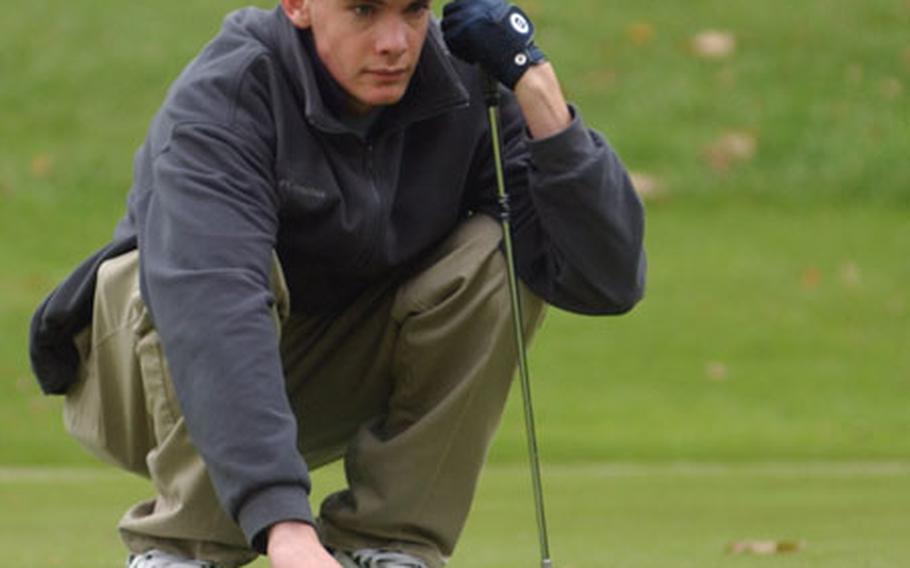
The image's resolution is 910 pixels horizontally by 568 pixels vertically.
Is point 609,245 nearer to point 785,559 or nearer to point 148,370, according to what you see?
point 148,370

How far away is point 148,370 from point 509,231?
0.59 metres

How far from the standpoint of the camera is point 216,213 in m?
3.44

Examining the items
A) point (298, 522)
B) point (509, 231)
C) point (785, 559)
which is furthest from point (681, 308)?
point (298, 522)

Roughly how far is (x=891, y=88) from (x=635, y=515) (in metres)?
6.84

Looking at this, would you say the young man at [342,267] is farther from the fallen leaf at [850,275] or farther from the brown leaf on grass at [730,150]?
the brown leaf on grass at [730,150]

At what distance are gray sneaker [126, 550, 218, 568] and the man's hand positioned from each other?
52cm

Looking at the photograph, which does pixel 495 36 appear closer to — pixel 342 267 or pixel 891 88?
pixel 342 267

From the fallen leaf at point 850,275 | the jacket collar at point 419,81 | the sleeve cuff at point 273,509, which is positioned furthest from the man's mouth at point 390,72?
the fallen leaf at point 850,275

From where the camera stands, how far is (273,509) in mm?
3189

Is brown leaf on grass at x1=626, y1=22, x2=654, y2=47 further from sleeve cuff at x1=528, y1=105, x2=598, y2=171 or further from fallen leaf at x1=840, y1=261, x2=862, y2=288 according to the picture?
sleeve cuff at x1=528, y1=105, x2=598, y2=171

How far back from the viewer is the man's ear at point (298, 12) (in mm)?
3697

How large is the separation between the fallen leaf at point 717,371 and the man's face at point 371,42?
18.8 feet

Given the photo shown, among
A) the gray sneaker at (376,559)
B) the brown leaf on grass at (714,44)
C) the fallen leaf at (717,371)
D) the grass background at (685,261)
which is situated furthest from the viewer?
the brown leaf on grass at (714,44)

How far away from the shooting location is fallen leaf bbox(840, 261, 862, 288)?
34.7 ft
